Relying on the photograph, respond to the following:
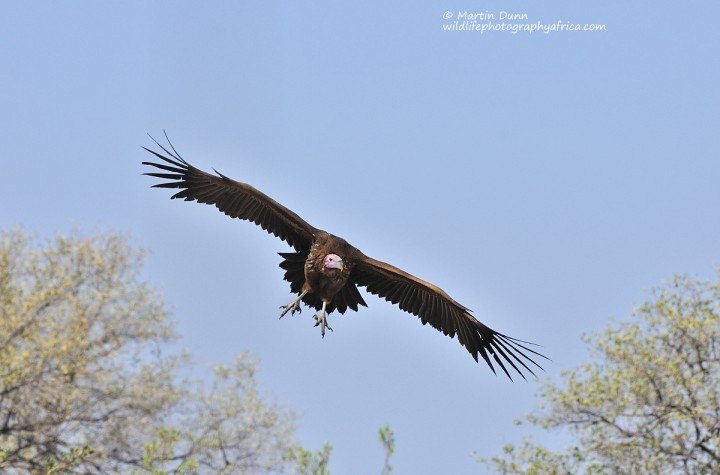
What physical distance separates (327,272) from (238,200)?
1490mm

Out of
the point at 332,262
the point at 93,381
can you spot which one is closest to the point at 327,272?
the point at 332,262

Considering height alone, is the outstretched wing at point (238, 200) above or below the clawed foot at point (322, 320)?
above

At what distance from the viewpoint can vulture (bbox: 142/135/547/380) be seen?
44.8 ft

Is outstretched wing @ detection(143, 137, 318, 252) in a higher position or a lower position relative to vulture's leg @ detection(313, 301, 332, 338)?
higher

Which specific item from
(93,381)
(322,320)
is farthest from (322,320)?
(93,381)

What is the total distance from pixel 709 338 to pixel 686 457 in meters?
2.37

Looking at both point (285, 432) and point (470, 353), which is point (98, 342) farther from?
point (470, 353)

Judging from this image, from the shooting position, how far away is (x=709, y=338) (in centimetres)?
2234

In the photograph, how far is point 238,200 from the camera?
1405 cm

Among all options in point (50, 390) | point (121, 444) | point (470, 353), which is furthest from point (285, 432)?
point (470, 353)

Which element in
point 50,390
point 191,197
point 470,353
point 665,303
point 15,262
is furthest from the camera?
point 15,262

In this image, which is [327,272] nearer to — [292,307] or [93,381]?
[292,307]

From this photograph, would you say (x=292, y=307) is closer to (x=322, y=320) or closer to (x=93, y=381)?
(x=322, y=320)

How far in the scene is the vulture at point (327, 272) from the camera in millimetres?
13641
